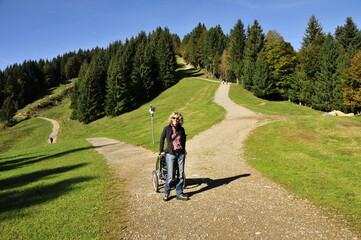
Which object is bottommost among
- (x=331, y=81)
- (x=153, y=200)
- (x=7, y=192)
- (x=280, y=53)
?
(x=7, y=192)

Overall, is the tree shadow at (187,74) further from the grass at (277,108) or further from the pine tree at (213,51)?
the grass at (277,108)

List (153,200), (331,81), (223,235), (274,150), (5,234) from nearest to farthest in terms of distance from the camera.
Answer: (223,235)
(5,234)
(153,200)
(274,150)
(331,81)

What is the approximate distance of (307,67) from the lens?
50438 mm

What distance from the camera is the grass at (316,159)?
7.35 metres

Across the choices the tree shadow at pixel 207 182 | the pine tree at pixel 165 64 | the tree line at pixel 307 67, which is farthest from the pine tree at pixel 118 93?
the tree shadow at pixel 207 182

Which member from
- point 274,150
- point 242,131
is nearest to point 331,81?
point 242,131

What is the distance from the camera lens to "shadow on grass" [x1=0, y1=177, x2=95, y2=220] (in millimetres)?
7875

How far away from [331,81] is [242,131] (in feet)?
117

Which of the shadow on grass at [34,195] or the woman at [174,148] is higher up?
the woman at [174,148]

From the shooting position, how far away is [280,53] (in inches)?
2110

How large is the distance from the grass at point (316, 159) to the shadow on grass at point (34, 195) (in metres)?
8.92

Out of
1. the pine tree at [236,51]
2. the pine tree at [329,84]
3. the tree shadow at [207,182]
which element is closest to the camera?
the tree shadow at [207,182]

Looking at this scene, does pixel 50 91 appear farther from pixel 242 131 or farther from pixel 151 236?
pixel 151 236

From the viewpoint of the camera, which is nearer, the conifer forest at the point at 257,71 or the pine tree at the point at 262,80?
the conifer forest at the point at 257,71
